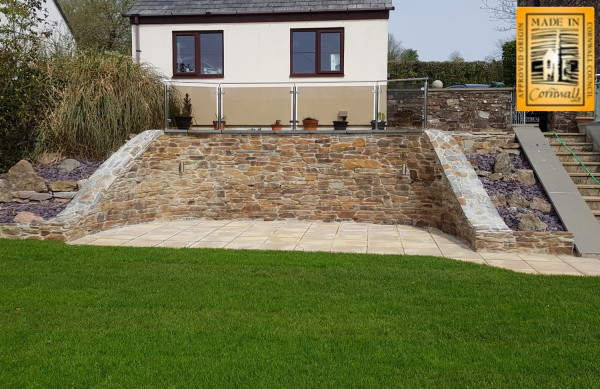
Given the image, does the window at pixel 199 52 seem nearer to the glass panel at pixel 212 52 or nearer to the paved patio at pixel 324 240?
the glass panel at pixel 212 52

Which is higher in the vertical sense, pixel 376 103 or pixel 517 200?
pixel 376 103

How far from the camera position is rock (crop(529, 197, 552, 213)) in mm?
9000

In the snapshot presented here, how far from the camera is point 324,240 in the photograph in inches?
356

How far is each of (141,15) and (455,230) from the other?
11.0 metres

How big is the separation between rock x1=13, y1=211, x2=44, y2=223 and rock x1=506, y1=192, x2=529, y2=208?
7.89 meters

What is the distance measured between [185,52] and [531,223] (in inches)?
428

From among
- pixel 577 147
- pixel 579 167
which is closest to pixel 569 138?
pixel 577 147

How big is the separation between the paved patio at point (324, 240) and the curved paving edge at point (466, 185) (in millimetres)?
515

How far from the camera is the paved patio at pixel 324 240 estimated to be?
24.5 ft

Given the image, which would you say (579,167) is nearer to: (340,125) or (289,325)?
(340,125)

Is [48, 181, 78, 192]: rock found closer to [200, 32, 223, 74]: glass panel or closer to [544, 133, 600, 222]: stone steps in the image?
[200, 32, 223, 74]: glass panel

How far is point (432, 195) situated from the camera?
10.5 metres

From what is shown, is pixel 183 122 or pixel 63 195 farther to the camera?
pixel 183 122

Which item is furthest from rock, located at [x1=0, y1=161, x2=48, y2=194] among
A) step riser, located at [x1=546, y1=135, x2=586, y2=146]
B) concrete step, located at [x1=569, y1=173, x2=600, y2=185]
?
step riser, located at [x1=546, y1=135, x2=586, y2=146]
